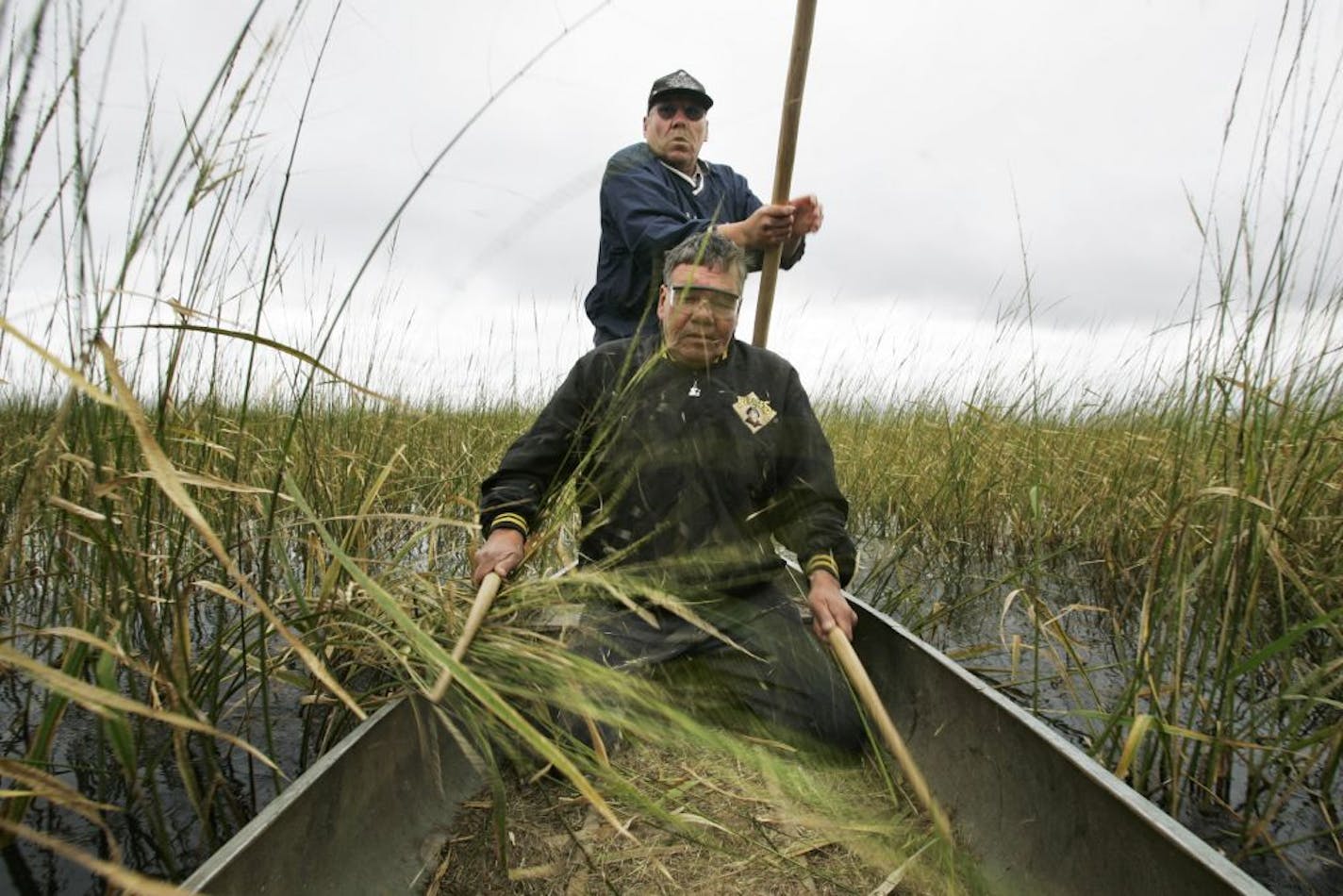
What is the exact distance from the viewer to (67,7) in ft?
2.80

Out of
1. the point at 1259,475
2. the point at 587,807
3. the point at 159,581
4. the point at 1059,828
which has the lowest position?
the point at 587,807

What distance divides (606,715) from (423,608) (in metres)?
0.67

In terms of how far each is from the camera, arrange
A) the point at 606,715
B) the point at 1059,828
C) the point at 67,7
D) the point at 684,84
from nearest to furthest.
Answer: the point at 67,7
the point at 606,715
the point at 1059,828
the point at 684,84

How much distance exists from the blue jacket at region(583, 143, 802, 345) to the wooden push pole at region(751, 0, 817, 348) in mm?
88

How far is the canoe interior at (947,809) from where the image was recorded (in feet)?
3.57

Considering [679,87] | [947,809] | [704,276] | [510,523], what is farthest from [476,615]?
[679,87]

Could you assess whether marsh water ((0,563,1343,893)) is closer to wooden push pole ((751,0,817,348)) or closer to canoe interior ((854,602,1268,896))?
canoe interior ((854,602,1268,896))

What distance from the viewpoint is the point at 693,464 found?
2207mm

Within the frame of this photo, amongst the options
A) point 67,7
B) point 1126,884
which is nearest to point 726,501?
point 1126,884

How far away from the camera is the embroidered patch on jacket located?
7.34 ft

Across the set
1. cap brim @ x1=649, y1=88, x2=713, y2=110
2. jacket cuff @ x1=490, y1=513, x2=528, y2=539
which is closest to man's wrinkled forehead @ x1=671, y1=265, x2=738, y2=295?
jacket cuff @ x1=490, y1=513, x2=528, y2=539

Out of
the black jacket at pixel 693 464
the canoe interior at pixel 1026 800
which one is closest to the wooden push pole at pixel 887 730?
the canoe interior at pixel 1026 800

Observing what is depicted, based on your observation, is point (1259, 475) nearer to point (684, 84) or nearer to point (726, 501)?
point (726, 501)

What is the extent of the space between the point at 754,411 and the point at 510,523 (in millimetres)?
804
